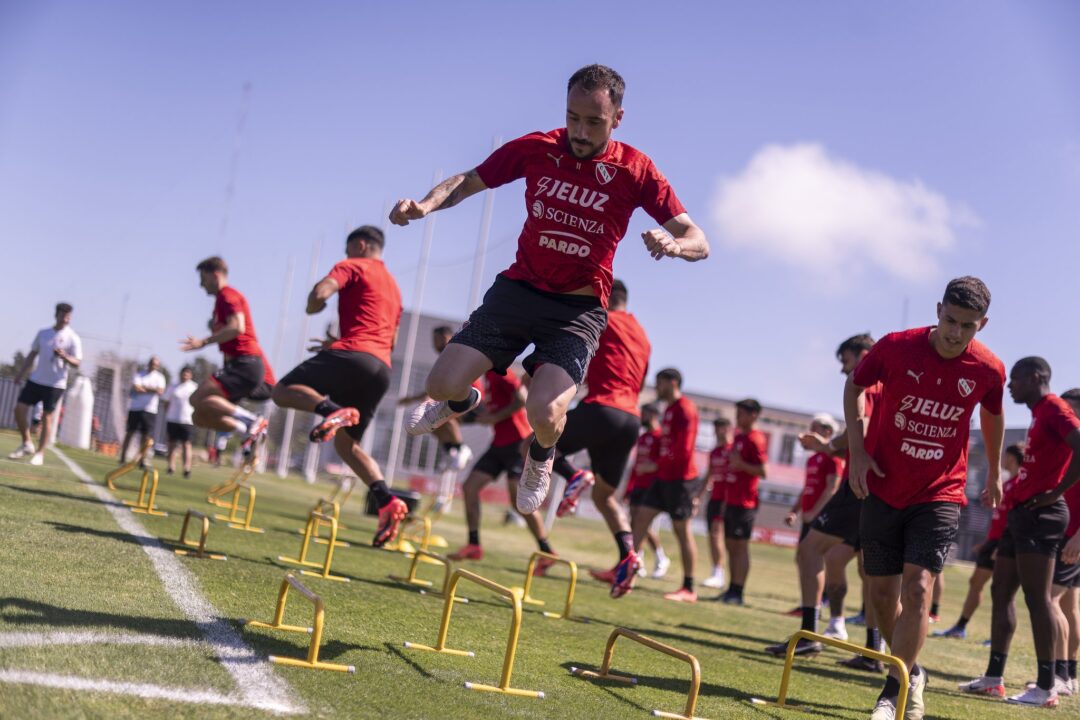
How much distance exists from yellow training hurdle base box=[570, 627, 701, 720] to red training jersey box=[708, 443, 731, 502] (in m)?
9.13

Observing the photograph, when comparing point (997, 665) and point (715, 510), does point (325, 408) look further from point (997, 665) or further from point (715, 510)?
point (715, 510)

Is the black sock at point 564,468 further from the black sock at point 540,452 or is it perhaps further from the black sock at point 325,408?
the black sock at point 540,452

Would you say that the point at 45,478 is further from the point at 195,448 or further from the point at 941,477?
the point at 195,448

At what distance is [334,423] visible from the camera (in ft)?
26.0

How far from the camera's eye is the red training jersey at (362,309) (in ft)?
28.0

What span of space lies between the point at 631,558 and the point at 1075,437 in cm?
309

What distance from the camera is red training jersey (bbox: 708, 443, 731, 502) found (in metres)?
14.6

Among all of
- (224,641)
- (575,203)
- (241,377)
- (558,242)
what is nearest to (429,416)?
(558,242)

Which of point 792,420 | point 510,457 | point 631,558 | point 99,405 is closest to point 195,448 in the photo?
point 99,405

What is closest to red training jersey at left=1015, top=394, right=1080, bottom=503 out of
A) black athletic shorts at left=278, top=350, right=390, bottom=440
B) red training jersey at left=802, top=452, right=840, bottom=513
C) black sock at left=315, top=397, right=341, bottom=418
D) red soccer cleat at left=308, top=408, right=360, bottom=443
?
red training jersey at left=802, top=452, right=840, bottom=513

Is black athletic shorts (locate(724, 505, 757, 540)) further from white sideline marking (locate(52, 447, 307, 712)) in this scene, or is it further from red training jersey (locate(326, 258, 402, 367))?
white sideline marking (locate(52, 447, 307, 712))

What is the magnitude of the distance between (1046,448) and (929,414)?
7.11 feet

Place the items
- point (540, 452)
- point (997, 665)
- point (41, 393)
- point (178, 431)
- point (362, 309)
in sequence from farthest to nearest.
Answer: point (178, 431), point (41, 393), point (362, 309), point (997, 665), point (540, 452)

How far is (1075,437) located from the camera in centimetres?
684
